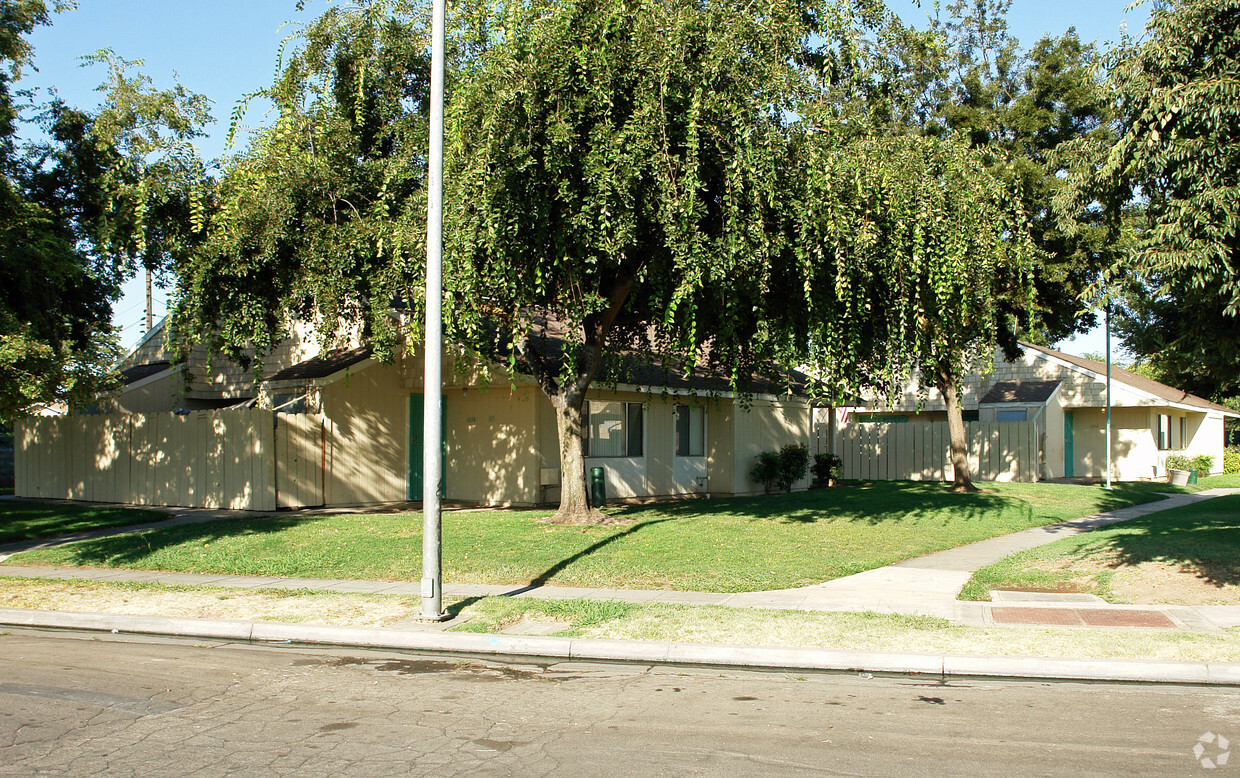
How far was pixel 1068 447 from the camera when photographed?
32.6 metres

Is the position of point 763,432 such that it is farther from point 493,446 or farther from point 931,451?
point 931,451

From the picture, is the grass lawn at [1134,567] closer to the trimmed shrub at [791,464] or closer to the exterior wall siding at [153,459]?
the trimmed shrub at [791,464]

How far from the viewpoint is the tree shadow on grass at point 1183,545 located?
1125cm

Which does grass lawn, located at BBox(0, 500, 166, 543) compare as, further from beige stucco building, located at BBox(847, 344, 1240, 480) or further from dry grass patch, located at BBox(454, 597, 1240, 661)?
beige stucco building, located at BBox(847, 344, 1240, 480)

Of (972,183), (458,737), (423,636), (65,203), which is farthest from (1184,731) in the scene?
(65,203)

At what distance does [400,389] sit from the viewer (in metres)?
20.0

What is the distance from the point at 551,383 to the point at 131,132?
779 centimetres

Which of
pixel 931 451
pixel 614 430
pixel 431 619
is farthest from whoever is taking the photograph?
pixel 931 451

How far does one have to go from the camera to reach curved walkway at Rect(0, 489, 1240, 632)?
9242 mm

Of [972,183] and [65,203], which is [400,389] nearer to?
[65,203]

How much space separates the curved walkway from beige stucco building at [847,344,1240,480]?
18.6m

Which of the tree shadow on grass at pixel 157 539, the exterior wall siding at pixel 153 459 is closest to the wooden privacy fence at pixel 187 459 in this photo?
the exterior wall siding at pixel 153 459

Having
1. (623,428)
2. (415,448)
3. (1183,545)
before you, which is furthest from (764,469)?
(1183,545)
